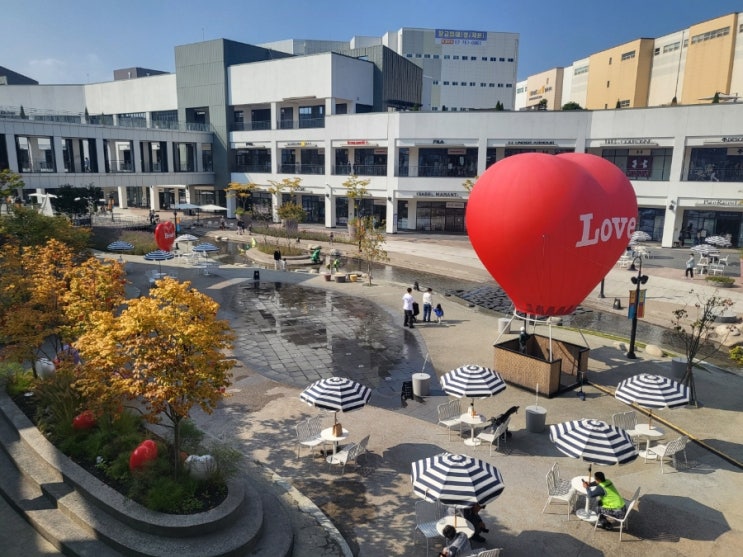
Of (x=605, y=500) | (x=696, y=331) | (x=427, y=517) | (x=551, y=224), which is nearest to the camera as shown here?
(x=427, y=517)

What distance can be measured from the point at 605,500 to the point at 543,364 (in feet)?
21.1

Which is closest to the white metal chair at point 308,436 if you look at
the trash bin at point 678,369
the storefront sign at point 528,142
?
the trash bin at point 678,369

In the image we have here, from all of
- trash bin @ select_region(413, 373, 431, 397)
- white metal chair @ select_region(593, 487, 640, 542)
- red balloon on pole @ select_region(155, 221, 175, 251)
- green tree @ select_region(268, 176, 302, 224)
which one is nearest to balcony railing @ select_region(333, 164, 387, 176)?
green tree @ select_region(268, 176, 302, 224)

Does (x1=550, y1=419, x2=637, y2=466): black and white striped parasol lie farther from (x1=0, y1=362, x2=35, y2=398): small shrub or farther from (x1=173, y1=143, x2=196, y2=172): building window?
(x1=173, y1=143, x2=196, y2=172): building window

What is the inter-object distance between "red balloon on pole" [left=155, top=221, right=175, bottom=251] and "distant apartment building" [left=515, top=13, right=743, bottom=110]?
45.4 m

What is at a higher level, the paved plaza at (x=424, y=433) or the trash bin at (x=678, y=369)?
the trash bin at (x=678, y=369)

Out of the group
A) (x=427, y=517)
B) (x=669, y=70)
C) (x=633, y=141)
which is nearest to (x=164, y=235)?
(x=427, y=517)

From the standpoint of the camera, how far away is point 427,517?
1042 centimetres

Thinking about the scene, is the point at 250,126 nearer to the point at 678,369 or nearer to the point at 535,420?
the point at 678,369

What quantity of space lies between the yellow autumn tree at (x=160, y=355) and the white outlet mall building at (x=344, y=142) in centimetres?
4451

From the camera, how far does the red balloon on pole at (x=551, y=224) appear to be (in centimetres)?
1539

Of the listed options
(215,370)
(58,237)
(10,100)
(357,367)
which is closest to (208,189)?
(10,100)

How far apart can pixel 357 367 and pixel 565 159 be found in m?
9.70

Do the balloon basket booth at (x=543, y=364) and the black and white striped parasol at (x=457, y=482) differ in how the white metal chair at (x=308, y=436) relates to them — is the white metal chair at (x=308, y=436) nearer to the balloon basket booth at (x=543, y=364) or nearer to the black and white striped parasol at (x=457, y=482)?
the black and white striped parasol at (x=457, y=482)
